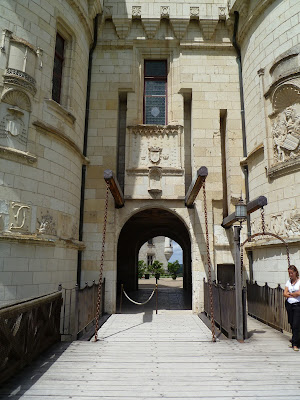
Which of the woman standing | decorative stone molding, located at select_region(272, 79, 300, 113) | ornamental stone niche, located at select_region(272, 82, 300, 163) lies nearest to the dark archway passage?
ornamental stone niche, located at select_region(272, 82, 300, 163)

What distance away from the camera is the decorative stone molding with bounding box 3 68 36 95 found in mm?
6918

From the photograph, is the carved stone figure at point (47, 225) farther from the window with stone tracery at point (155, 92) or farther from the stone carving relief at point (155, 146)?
the window with stone tracery at point (155, 92)

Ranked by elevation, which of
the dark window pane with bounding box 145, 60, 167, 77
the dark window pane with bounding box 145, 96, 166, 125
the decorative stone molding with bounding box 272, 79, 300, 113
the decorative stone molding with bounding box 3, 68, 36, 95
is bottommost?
the decorative stone molding with bounding box 3, 68, 36, 95

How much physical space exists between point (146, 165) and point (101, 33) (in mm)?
5238

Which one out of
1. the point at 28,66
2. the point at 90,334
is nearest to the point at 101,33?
the point at 28,66

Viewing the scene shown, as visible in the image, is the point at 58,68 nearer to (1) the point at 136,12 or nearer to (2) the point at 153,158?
(2) the point at 153,158

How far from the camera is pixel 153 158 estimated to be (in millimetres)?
10344

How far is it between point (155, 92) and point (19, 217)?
7.16 m

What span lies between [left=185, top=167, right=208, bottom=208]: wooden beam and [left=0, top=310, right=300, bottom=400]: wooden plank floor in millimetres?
3383

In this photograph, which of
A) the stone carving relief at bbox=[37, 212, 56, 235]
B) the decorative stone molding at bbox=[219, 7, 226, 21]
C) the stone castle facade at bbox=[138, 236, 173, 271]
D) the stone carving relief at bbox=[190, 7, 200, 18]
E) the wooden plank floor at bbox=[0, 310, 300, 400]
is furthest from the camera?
the stone castle facade at bbox=[138, 236, 173, 271]

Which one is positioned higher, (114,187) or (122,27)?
(122,27)

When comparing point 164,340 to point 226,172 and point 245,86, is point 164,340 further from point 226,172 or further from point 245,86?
point 245,86

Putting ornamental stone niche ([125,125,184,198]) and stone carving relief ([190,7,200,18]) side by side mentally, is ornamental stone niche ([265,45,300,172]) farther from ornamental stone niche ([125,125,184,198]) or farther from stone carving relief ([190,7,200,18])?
stone carving relief ([190,7,200,18])

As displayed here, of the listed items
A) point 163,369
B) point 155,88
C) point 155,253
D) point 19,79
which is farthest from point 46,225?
→ point 155,253
